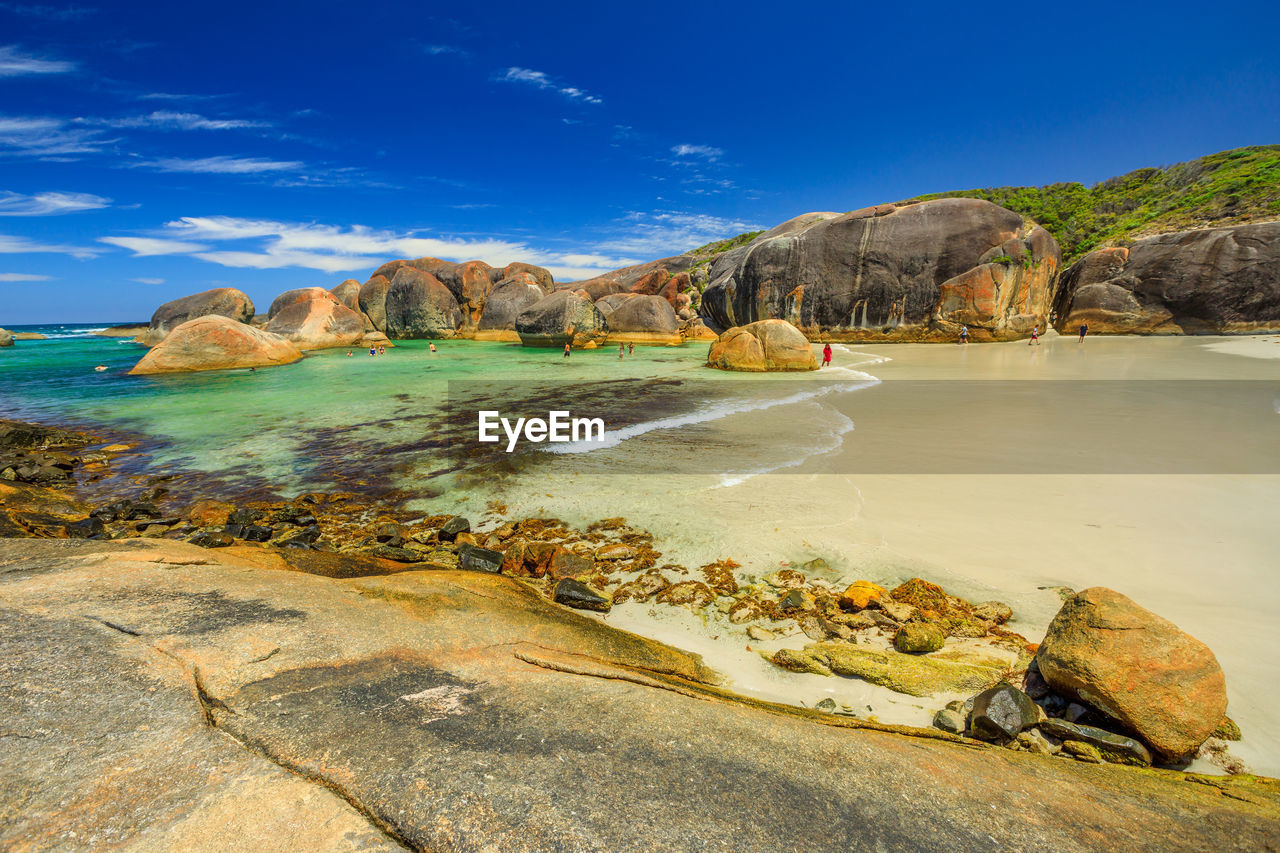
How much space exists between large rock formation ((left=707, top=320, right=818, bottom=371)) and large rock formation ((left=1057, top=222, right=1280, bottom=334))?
19162 millimetres

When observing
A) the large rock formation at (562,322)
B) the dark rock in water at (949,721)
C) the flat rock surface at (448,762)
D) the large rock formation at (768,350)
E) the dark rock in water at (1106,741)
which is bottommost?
the dark rock in water at (949,721)

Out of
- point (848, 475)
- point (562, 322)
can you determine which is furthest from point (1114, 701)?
point (562, 322)

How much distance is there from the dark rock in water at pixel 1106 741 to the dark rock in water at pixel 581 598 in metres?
2.57

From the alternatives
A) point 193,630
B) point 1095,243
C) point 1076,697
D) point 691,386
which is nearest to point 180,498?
point 193,630

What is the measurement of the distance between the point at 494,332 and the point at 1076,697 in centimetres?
3531

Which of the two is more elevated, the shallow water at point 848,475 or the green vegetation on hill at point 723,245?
the green vegetation on hill at point 723,245

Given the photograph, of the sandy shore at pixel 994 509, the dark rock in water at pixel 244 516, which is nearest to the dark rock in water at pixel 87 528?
the dark rock in water at pixel 244 516

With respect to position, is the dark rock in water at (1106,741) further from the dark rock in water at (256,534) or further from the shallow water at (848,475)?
the dark rock in water at (256,534)

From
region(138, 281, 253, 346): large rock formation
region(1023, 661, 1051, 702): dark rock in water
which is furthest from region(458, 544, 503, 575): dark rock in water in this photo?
region(138, 281, 253, 346): large rock formation

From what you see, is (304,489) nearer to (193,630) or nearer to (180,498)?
(180,498)

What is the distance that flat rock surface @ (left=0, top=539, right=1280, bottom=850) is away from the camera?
141cm

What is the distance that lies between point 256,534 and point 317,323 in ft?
98.4

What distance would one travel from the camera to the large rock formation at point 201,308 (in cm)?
3064

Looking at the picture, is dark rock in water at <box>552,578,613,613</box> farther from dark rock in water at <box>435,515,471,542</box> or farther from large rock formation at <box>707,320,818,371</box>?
large rock formation at <box>707,320,818,371</box>
